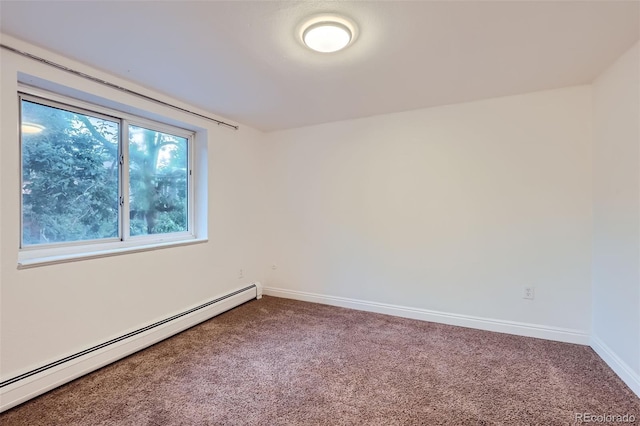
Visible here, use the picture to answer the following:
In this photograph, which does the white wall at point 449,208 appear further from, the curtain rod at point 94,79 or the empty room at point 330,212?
the curtain rod at point 94,79

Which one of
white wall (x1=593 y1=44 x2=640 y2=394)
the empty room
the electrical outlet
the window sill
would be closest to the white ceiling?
the empty room

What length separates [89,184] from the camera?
7.59 ft

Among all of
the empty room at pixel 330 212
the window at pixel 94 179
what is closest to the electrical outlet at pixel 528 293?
the empty room at pixel 330 212

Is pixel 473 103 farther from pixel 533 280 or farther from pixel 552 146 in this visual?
pixel 533 280

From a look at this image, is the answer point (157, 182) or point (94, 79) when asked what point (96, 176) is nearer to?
point (157, 182)

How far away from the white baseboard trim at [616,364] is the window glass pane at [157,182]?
12.4 feet

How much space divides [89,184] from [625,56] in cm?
393

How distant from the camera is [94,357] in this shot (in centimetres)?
208

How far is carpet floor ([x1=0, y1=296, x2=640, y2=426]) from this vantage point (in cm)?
164

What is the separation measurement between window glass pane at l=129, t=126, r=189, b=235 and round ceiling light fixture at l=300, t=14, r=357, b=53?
1878 mm

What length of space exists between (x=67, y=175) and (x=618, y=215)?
157 inches

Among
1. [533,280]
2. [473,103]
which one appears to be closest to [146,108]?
[473,103]

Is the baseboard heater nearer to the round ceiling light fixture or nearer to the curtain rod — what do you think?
the curtain rod

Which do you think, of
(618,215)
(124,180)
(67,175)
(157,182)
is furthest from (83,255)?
(618,215)
